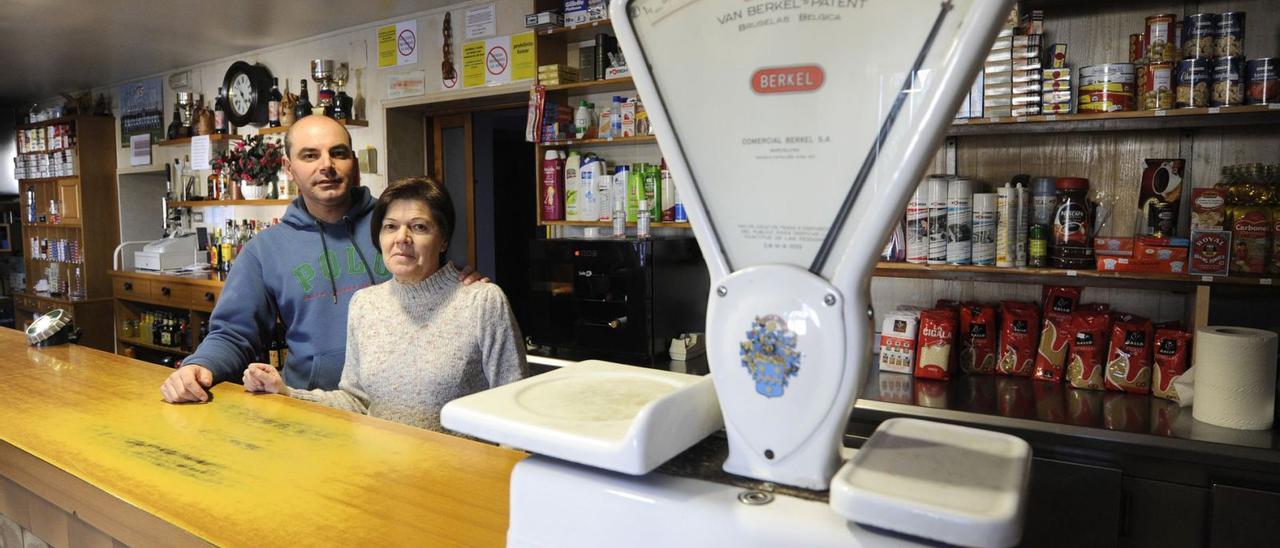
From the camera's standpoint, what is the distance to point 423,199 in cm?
188

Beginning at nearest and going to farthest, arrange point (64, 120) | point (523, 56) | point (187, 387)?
point (187, 387) < point (523, 56) < point (64, 120)

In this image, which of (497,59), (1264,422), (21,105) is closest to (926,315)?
(1264,422)

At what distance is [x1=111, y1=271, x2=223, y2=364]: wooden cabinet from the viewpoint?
17.6 feet

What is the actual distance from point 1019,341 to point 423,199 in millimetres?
2013

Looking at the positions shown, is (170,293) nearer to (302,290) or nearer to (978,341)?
(302,290)

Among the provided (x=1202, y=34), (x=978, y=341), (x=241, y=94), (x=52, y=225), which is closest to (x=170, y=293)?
(x=241, y=94)

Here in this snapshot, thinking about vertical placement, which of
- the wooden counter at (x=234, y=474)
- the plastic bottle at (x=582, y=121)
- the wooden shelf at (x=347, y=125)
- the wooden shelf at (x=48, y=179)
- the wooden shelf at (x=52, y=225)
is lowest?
the wooden counter at (x=234, y=474)

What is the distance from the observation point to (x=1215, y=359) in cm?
209

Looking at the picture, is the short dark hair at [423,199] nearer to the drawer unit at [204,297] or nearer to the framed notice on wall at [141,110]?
the drawer unit at [204,297]

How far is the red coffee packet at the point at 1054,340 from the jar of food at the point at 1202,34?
0.84 meters

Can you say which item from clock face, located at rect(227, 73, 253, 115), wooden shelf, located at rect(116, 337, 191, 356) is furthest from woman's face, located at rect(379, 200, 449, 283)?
wooden shelf, located at rect(116, 337, 191, 356)

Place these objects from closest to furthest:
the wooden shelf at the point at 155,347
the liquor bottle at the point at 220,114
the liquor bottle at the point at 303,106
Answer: the liquor bottle at the point at 303,106 < the liquor bottle at the point at 220,114 < the wooden shelf at the point at 155,347

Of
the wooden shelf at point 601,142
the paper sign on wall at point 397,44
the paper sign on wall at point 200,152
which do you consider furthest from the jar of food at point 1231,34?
the paper sign on wall at point 200,152

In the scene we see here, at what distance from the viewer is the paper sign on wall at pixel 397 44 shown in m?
4.55
